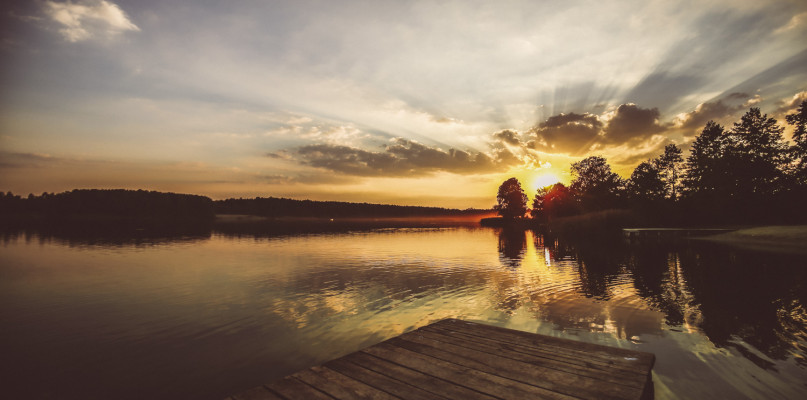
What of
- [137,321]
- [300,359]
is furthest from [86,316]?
[300,359]

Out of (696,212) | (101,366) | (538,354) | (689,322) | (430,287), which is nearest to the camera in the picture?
(538,354)

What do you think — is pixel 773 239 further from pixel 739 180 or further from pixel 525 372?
pixel 525 372

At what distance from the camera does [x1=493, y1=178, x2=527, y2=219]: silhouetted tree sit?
129 metres

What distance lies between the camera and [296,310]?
15875mm

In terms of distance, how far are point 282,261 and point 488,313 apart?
23.7 m

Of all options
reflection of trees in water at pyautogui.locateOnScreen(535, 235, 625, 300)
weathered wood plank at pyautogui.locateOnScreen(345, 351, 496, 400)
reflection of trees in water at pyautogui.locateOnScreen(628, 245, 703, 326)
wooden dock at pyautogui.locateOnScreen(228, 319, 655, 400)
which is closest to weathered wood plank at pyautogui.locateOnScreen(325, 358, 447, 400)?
wooden dock at pyautogui.locateOnScreen(228, 319, 655, 400)

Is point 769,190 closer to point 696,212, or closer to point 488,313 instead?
point 696,212

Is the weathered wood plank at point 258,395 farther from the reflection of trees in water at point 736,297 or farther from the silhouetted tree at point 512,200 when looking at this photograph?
the silhouetted tree at point 512,200

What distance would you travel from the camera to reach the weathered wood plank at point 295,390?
5.62m

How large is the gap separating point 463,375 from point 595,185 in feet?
385

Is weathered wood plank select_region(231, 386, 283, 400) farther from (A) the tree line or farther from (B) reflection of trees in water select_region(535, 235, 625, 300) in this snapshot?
(A) the tree line

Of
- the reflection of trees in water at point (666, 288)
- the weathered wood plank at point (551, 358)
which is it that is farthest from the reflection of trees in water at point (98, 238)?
the reflection of trees in water at point (666, 288)

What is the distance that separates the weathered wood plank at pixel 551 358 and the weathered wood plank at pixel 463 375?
117 cm

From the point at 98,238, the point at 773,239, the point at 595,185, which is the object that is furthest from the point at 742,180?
the point at 98,238
